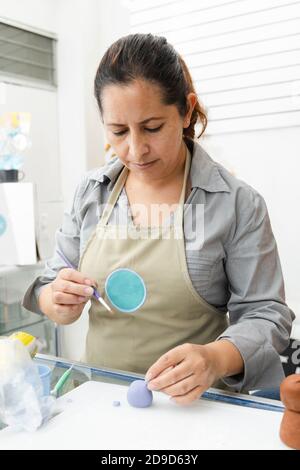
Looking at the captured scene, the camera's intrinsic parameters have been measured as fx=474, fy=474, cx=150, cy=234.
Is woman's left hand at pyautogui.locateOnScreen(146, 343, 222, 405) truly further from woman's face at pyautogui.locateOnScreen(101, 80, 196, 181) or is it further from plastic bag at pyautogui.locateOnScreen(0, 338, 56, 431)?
woman's face at pyautogui.locateOnScreen(101, 80, 196, 181)

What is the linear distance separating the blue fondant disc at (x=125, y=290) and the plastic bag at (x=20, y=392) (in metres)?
0.33

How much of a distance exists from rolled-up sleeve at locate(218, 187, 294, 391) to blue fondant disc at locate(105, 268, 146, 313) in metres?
0.21

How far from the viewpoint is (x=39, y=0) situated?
2621 millimetres

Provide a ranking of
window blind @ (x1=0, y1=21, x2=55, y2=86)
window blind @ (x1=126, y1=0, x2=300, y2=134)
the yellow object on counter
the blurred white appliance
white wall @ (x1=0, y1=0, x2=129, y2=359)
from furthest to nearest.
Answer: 1. white wall @ (x1=0, y1=0, x2=129, y2=359)
2. window blind @ (x1=0, y1=21, x2=55, y2=86)
3. the blurred white appliance
4. window blind @ (x1=126, y1=0, x2=300, y2=134)
5. the yellow object on counter

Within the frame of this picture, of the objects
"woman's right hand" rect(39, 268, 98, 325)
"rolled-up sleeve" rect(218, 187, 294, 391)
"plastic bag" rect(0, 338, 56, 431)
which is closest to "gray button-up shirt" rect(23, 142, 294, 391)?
"rolled-up sleeve" rect(218, 187, 294, 391)

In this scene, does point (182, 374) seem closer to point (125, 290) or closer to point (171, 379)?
point (171, 379)

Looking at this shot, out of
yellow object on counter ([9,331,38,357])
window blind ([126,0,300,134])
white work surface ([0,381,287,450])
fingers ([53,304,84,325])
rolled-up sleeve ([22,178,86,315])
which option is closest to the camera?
white work surface ([0,381,287,450])

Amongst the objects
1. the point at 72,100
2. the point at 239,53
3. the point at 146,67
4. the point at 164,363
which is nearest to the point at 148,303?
the point at 164,363

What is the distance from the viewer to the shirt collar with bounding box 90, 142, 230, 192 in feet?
3.63

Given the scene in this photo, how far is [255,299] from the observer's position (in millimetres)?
A: 1024

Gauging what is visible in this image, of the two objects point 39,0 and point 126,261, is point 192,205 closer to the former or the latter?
point 126,261

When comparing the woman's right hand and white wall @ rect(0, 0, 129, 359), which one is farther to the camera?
white wall @ rect(0, 0, 129, 359)

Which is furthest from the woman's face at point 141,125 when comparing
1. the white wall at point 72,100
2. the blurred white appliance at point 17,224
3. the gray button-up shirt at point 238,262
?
the white wall at point 72,100

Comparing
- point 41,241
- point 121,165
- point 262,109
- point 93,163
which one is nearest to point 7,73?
point 93,163
